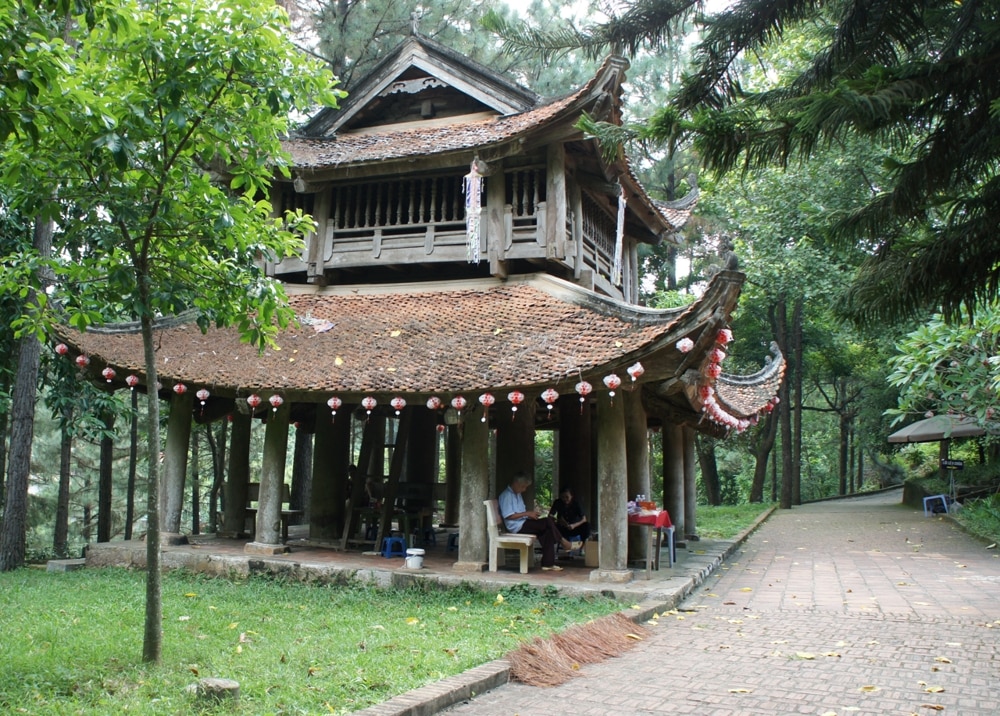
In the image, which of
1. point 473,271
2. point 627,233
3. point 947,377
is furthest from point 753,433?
point 473,271

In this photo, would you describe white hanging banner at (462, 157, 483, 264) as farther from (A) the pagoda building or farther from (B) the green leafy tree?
(B) the green leafy tree

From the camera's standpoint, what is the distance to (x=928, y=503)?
21547 millimetres

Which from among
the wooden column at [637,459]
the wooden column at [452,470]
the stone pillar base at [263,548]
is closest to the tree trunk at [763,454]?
the wooden column at [452,470]

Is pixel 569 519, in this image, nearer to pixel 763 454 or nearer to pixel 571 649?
pixel 571 649

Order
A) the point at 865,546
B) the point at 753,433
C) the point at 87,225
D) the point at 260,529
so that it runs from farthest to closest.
A: 1. the point at 753,433
2. the point at 865,546
3. the point at 260,529
4. the point at 87,225

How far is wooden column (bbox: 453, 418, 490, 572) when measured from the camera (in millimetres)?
9930

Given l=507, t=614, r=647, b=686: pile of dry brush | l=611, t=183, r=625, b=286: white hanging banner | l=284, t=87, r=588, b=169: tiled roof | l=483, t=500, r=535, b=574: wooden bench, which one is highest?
l=284, t=87, r=588, b=169: tiled roof

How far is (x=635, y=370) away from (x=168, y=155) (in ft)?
16.2

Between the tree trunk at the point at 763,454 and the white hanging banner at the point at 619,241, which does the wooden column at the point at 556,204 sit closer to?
the white hanging banner at the point at 619,241

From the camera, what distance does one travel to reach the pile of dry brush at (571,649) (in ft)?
18.9

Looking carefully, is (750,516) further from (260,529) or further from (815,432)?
(815,432)

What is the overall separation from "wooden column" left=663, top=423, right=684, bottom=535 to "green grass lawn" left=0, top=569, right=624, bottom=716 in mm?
5357

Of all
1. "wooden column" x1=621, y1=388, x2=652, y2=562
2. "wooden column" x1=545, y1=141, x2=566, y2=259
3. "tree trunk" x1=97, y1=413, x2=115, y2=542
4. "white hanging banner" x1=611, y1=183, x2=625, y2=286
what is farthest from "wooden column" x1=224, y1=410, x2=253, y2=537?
"white hanging banner" x1=611, y1=183, x2=625, y2=286

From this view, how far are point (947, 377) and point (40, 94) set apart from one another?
52.0 feet
